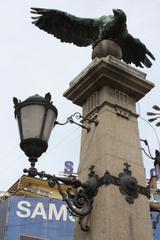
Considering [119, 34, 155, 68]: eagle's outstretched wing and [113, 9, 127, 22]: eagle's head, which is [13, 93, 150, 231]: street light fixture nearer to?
[113, 9, 127, 22]: eagle's head

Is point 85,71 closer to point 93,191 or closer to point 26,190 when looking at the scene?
point 93,191

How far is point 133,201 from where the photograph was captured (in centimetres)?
493

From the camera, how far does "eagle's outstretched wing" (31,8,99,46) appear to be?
637 cm

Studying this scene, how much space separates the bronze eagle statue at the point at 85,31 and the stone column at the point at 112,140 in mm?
607

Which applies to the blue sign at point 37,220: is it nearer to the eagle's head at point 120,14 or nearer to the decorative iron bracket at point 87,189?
the eagle's head at point 120,14

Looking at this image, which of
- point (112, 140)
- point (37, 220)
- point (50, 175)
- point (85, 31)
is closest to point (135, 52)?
point (85, 31)

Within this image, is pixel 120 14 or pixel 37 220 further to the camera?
pixel 37 220

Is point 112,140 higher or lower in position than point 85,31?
lower

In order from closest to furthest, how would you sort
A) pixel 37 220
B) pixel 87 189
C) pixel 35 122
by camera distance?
pixel 35 122
pixel 87 189
pixel 37 220

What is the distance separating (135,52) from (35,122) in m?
2.55

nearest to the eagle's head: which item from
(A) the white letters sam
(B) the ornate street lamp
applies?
(B) the ornate street lamp

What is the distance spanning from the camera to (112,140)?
17.1ft

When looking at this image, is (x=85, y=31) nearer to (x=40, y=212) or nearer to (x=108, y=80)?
(x=108, y=80)

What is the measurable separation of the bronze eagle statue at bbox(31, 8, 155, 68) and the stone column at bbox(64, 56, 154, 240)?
0.61 metres
